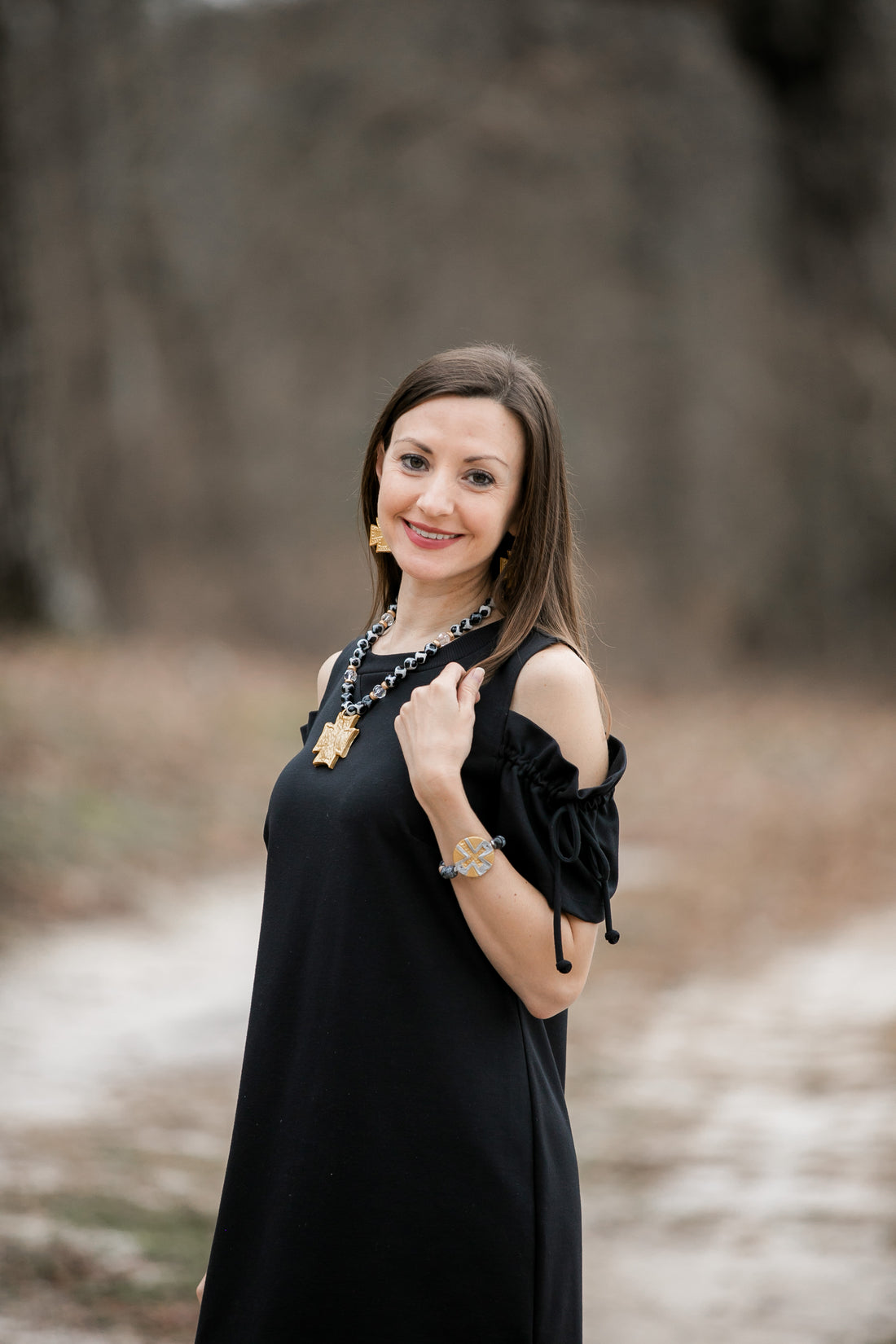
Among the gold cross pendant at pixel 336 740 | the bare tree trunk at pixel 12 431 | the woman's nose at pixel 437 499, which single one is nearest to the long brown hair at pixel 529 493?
the woman's nose at pixel 437 499

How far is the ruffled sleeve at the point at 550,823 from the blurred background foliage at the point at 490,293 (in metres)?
11.0

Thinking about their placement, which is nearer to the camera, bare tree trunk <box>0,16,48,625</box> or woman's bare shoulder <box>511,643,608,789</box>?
woman's bare shoulder <box>511,643,608,789</box>

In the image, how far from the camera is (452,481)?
1742mm

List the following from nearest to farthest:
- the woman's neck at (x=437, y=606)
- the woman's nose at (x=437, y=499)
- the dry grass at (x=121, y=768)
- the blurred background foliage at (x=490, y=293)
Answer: the woman's nose at (x=437, y=499)
the woman's neck at (x=437, y=606)
the dry grass at (x=121, y=768)
the blurred background foliage at (x=490, y=293)

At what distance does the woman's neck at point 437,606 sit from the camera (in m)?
1.85

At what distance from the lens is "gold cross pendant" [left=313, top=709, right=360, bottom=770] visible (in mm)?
1765

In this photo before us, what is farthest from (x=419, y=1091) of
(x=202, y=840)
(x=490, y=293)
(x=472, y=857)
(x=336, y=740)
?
(x=490, y=293)

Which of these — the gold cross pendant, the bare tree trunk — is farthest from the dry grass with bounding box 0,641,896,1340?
the gold cross pendant

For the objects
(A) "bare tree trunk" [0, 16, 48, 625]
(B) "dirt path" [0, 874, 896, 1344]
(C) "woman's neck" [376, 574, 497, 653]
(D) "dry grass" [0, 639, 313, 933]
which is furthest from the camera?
(A) "bare tree trunk" [0, 16, 48, 625]

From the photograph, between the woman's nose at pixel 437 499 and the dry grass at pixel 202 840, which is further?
the dry grass at pixel 202 840

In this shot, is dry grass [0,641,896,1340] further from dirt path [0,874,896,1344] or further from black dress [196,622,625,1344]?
black dress [196,622,625,1344]

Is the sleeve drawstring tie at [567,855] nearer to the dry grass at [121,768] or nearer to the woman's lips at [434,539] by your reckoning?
the woman's lips at [434,539]

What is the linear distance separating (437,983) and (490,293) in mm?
12756

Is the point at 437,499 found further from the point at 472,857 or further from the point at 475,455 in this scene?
the point at 472,857
